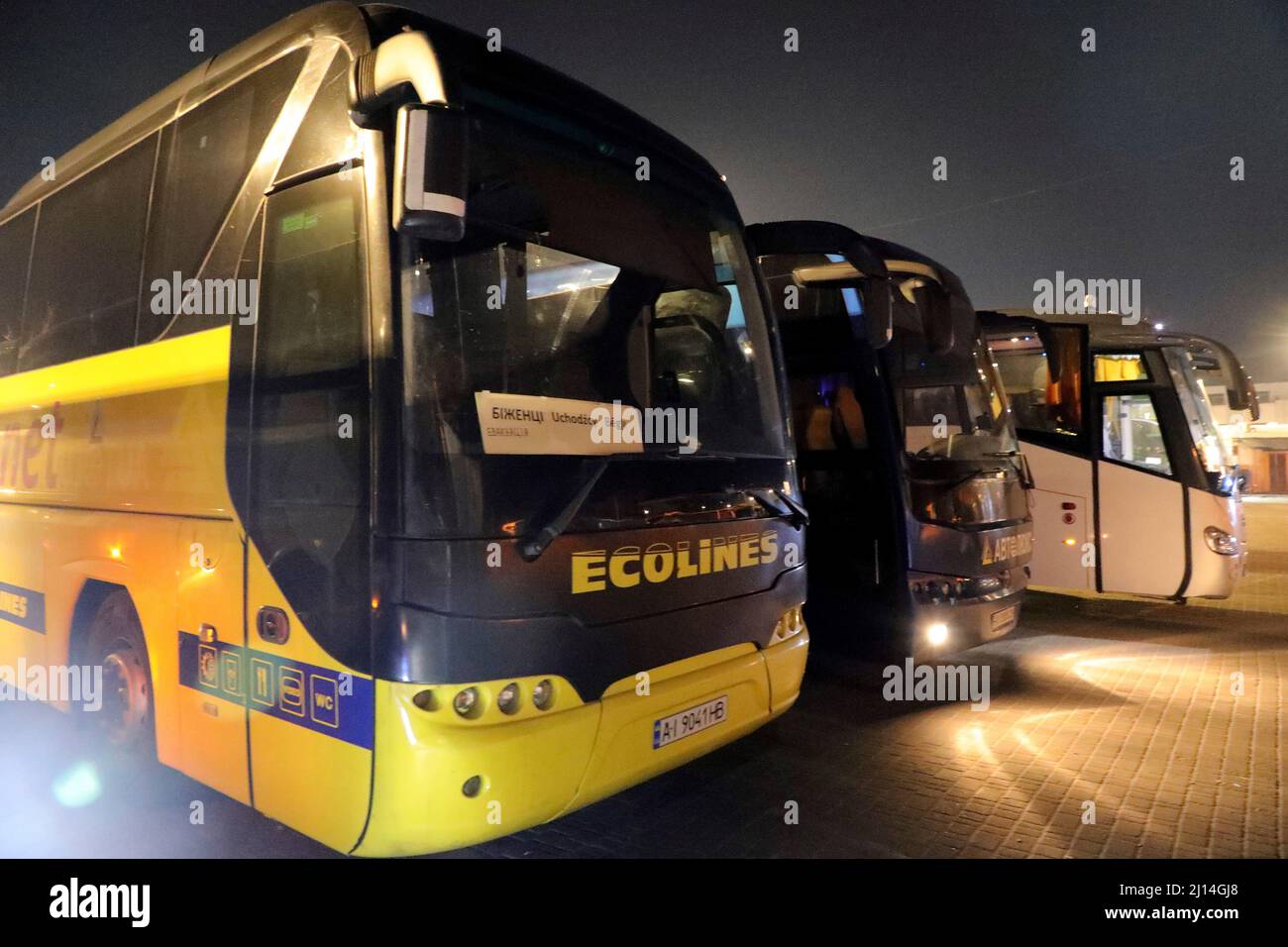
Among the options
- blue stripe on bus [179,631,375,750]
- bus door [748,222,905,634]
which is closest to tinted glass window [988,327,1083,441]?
bus door [748,222,905,634]

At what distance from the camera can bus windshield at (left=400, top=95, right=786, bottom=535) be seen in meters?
3.05

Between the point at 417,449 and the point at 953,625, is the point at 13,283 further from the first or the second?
the point at 953,625

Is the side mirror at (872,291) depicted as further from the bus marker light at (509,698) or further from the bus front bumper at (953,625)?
the bus marker light at (509,698)

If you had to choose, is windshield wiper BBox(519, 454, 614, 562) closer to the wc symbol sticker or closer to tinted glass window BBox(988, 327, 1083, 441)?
the wc symbol sticker

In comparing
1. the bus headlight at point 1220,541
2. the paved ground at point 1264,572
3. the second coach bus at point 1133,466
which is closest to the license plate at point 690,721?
the second coach bus at point 1133,466

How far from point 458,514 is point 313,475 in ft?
1.91

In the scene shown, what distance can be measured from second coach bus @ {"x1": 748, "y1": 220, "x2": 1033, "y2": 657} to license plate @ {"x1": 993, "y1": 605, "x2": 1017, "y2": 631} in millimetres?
16

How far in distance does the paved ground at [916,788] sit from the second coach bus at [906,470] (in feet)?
2.23

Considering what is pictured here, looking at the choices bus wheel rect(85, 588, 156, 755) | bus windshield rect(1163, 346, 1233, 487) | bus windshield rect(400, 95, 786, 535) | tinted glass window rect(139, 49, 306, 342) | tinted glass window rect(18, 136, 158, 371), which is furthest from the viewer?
bus windshield rect(1163, 346, 1233, 487)

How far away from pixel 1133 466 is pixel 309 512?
8.24 m

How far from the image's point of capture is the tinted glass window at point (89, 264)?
436 cm

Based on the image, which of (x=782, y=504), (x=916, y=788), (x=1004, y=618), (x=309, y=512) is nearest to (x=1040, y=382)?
(x=1004, y=618)

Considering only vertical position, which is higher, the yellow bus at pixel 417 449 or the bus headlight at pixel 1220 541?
the yellow bus at pixel 417 449
